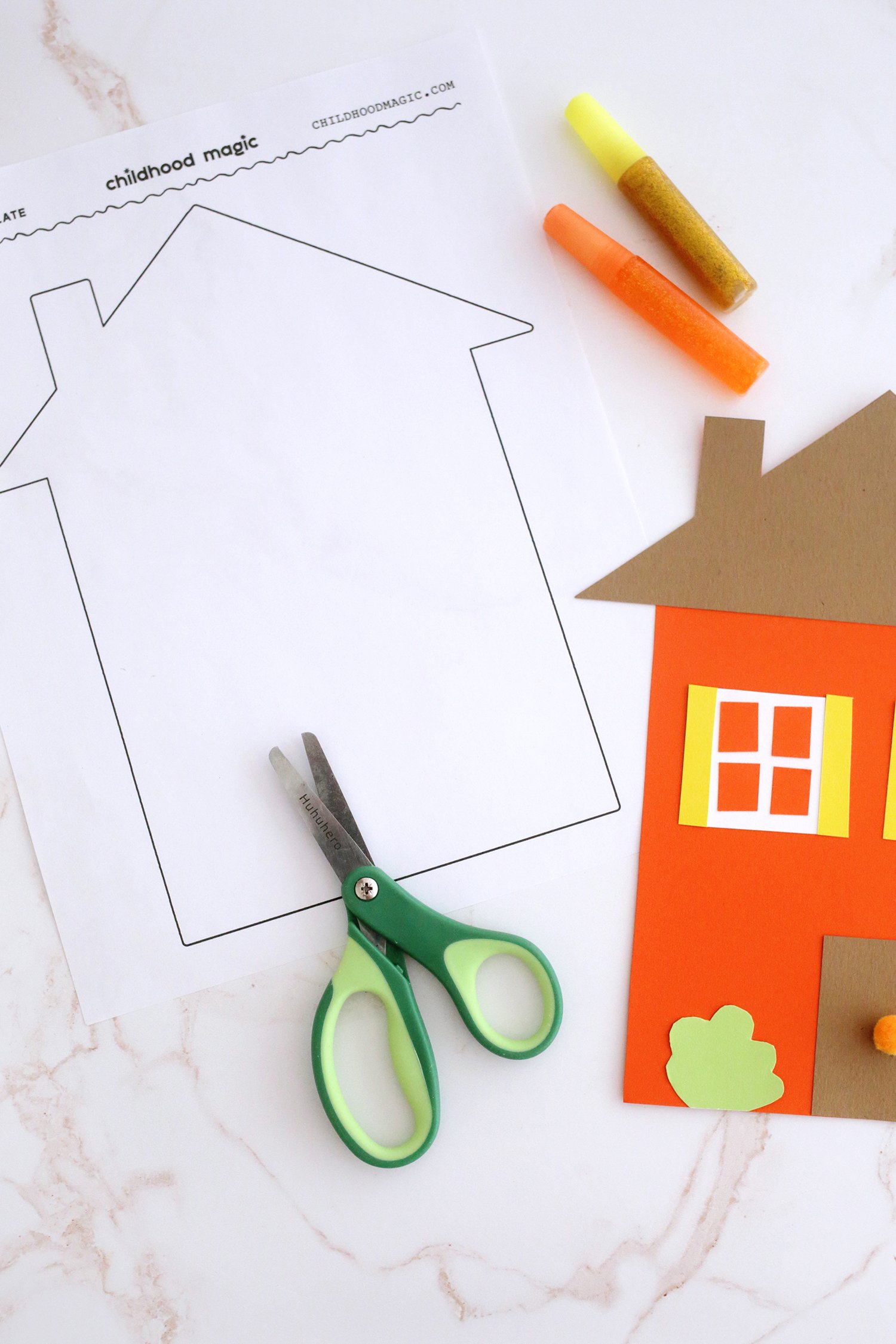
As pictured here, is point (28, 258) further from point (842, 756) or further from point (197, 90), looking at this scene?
point (842, 756)

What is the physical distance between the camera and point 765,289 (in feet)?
1.95

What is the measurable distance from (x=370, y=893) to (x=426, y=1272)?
0.80 ft

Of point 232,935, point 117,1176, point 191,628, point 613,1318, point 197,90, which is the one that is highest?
point 197,90

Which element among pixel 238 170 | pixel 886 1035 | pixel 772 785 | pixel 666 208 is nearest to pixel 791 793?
pixel 772 785

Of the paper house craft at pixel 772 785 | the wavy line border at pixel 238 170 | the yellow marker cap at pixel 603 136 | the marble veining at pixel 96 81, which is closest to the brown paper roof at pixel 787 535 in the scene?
the paper house craft at pixel 772 785

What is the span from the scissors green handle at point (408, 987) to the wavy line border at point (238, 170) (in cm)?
45

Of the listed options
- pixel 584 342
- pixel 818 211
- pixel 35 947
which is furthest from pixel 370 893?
pixel 818 211

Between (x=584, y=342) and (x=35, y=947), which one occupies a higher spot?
(x=584, y=342)

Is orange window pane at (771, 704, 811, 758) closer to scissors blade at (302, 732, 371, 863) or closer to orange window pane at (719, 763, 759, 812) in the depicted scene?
orange window pane at (719, 763, 759, 812)

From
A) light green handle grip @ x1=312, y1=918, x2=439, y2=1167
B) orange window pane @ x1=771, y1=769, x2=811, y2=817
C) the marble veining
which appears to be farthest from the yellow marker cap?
light green handle grip @ x1=312, y1=918, x2=439, y2=1167

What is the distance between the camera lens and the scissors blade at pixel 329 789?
0.55 meters

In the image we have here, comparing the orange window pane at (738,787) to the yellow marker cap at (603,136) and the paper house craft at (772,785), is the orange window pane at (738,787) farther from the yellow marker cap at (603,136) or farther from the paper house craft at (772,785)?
the yellow marker cap at (603,136)

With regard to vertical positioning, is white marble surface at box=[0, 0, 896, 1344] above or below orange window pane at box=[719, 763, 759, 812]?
below

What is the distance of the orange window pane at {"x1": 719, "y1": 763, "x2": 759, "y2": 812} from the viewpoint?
1.88ft
